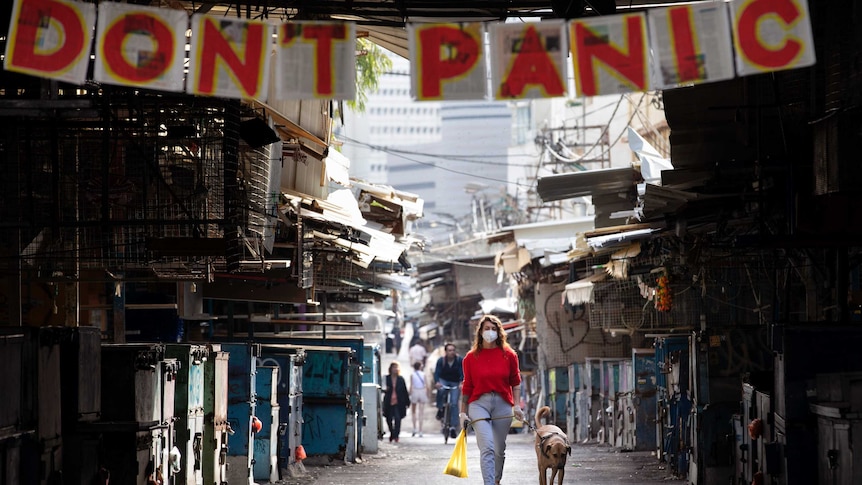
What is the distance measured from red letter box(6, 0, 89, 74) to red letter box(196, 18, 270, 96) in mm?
813

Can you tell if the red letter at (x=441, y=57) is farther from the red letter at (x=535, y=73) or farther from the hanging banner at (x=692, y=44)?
the hanging banner at (x=692, y=44)

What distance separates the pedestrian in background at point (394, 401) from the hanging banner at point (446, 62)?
20533mm

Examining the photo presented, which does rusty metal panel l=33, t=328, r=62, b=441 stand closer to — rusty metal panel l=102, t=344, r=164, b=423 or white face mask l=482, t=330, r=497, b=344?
rusty metal panel l=102, t=344, r=164, b=423

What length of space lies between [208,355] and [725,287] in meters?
8.53

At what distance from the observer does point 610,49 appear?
9.06 metres

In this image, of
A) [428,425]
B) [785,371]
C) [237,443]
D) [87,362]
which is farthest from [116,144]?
[428,425]

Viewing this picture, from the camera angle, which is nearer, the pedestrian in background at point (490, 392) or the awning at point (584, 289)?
the pedestrian in background at point (490, 392)

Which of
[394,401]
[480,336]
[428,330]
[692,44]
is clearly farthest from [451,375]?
[692,44]

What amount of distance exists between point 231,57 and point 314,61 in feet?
1.87

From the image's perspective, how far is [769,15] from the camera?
8984 mm

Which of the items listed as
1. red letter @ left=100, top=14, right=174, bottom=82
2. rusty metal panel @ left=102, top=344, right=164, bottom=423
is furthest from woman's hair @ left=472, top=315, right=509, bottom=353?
red letter @ left=100, top=14, right=174, bottom=82

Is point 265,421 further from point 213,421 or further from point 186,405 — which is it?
point 186,405

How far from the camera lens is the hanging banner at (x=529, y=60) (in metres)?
9.14

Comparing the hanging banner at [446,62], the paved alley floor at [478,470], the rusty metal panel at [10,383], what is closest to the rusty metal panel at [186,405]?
the rusty metal panel at [10,383]
